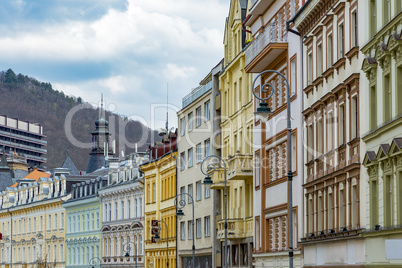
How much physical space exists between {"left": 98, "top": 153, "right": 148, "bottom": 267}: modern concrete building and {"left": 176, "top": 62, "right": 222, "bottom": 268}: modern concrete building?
1034 cm

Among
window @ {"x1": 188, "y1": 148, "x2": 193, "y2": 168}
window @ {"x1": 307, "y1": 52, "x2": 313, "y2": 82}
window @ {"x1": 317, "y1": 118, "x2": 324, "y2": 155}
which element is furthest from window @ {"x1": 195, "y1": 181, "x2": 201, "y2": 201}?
window @ {"x1": 317, "y1": 118, "x2": 324, "y2": 155}

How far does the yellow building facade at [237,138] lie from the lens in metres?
56.8

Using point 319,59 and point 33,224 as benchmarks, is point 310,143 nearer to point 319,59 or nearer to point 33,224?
point 319,59

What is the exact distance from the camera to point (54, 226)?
4446 inches

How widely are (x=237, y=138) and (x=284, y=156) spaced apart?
575 inches

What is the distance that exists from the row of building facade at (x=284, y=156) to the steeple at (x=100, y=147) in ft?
175

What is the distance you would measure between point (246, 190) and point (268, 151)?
809 centimetres

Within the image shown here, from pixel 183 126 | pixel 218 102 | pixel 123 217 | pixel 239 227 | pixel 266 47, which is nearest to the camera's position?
pixel 266 47

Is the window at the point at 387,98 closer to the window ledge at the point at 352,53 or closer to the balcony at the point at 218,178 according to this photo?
the window ledge at the point at 352,53

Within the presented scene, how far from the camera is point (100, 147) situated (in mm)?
162500

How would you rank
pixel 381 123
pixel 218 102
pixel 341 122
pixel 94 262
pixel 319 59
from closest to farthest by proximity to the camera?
pixel 381 123
pixel 341 122
pixel 319 59
pixel 218 102
pixel 94 262

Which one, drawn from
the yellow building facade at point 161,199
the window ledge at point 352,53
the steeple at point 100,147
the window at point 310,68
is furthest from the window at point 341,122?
the steeple at point 100,147

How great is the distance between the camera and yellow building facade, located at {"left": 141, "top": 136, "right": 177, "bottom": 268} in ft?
265

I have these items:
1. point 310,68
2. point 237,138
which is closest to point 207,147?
point 237,138
